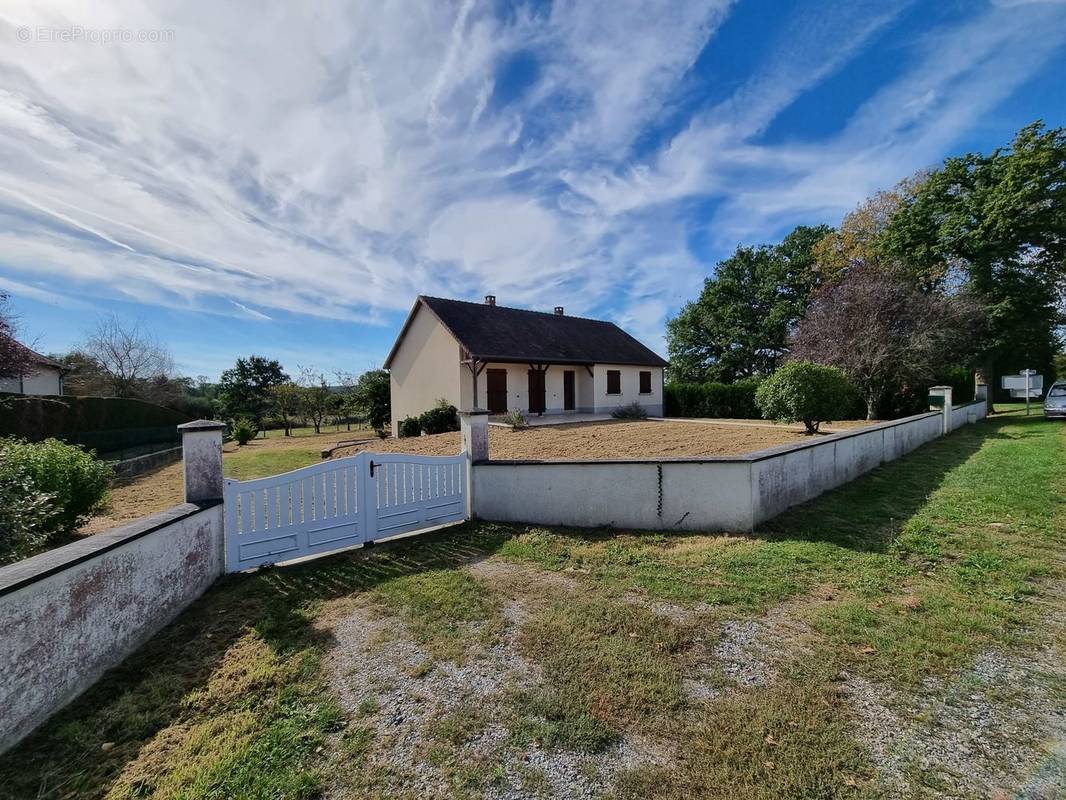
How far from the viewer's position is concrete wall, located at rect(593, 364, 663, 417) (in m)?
19.8

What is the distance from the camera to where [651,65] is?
7461 millimetres

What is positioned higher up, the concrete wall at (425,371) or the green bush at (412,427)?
the concrete wall at (425,371)

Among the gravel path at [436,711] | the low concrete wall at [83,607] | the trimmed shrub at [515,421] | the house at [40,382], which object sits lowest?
the gravel path at [436,711]

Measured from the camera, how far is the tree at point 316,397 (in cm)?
2559

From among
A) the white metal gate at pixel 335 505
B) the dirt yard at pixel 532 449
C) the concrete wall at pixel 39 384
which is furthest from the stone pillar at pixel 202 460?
the concrete wall at pixel 39 384

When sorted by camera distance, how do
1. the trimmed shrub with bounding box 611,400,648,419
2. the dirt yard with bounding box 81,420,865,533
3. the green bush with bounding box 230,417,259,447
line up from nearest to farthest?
the dirt yard with bounding box 81,420,865,533
the trimmed shrub with bounding box 611,400,648,419
the green bush with bounding box 230,417,259,447

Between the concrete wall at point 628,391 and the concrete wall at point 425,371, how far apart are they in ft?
21.5

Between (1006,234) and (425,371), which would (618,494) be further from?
(1006,234)

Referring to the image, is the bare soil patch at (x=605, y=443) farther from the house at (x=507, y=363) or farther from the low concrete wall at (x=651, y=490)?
the house at (x=507, y=363)

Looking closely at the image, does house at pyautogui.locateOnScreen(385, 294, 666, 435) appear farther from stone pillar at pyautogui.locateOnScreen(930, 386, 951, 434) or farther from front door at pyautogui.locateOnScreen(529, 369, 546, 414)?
stone pillar at pyautogui.locateOnScreen(930, 386, 951, 434)

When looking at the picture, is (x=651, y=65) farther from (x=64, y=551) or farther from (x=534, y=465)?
(x=64, y=551)

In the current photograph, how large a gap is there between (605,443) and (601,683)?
844cm

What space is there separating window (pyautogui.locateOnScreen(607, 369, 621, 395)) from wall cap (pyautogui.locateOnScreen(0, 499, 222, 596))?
18.0 metres

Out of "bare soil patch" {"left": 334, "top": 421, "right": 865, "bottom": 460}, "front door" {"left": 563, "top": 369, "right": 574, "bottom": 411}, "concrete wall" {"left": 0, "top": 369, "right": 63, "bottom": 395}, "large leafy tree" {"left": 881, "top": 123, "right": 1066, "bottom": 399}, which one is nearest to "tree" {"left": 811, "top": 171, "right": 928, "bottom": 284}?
"large leafy tree" {"left": 881, "top": 123, "right": 1066, "bottom": 399}
